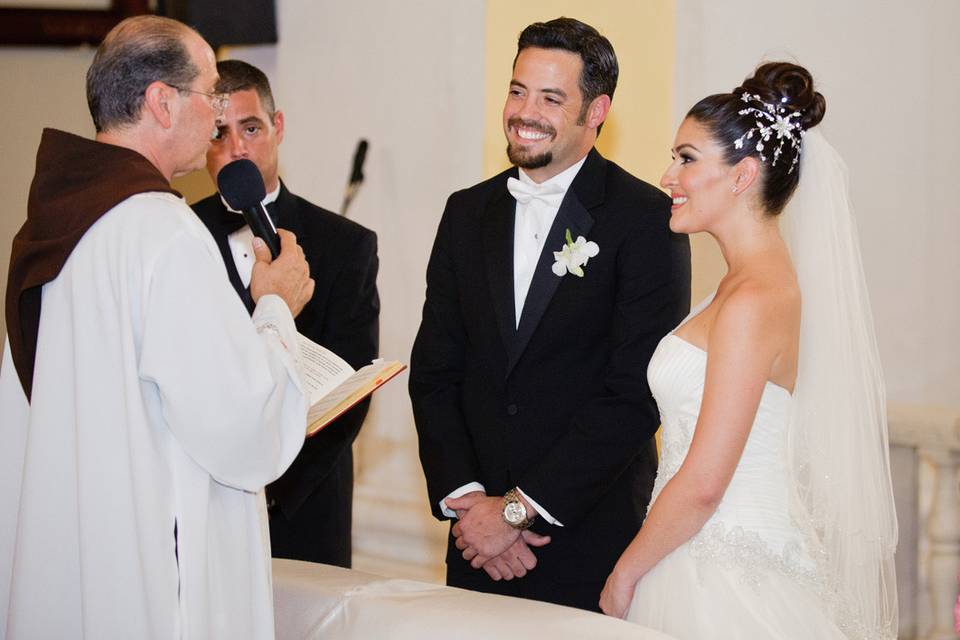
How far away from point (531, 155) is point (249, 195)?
826mm

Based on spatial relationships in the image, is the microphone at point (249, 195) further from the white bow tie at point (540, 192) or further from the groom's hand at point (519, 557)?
the groom's hand at point (519, 557)

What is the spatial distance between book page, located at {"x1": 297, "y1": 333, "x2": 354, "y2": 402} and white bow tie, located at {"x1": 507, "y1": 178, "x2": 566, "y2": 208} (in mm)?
797

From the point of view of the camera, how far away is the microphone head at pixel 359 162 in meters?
5.00

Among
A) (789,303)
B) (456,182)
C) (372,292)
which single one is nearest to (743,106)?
(789,303)

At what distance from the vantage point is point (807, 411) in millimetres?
2492

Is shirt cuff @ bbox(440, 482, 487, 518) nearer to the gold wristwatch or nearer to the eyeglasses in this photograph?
the gold wristwatch

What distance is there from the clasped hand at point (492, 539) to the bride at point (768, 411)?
34 cm

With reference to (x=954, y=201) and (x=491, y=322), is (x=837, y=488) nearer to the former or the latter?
(x=491, y=322)

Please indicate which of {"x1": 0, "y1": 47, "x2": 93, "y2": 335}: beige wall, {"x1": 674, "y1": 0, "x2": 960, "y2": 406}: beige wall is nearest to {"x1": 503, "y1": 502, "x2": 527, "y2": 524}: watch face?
{"x1": 674, "y1": 0, "x2": 960, "y2": 406}: beige wall

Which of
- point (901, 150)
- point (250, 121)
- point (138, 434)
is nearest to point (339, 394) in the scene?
point (138, 434)

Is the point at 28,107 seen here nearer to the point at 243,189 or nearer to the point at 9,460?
the point at 243,189

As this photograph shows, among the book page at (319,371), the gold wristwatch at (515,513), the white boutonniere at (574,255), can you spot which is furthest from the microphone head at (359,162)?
the book page at (319,371)

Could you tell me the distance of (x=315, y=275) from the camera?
3377 mm

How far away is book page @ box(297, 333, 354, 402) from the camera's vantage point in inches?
95.5
